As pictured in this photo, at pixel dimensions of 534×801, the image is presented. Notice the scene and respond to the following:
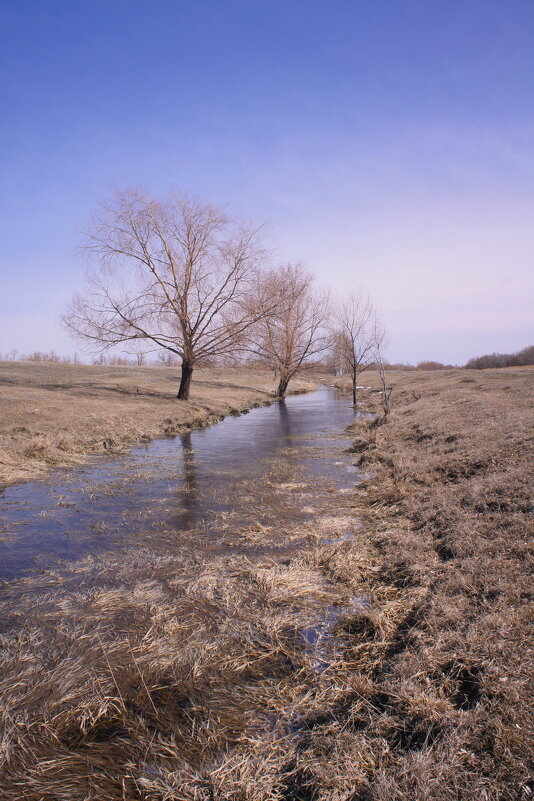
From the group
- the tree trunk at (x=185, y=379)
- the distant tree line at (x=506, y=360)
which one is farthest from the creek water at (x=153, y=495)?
the distant tree line at (x=506, y=360)

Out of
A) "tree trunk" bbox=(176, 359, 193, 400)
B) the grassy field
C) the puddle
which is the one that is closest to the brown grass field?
the puddle

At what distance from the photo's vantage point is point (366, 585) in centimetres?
541

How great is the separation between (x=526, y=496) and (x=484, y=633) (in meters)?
3.26

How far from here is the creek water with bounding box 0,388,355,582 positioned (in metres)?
6.93

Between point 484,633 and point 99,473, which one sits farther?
point 99,473

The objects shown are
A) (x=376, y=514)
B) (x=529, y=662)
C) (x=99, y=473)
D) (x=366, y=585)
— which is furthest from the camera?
(x=99, y=473)

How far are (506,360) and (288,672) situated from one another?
44.8m

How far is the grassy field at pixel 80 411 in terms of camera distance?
41.4 ft

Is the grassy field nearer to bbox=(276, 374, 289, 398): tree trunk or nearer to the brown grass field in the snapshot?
bbox=(276, 374, 289, 398): tree trunk

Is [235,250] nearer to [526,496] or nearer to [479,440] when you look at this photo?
[479,440]

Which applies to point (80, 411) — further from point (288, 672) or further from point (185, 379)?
point (288, 672)

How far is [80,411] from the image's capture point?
58.5 feet

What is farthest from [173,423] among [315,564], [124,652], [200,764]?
[200,764]

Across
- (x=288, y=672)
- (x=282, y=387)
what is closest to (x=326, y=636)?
(x=288, y=672)
